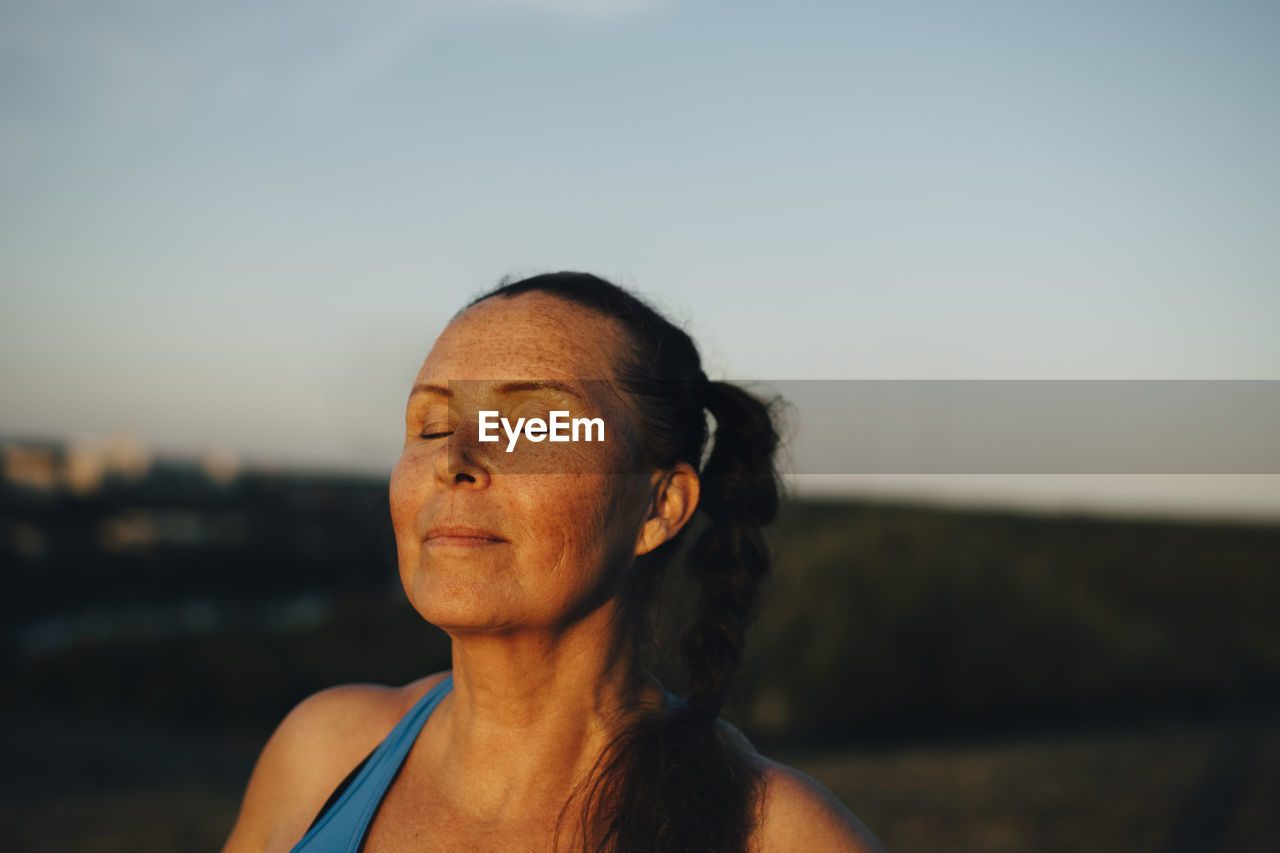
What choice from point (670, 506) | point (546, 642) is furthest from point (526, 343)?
point (546, 642)

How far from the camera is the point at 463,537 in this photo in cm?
179

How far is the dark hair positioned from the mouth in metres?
0.44

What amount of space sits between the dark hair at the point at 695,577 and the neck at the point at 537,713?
0.24 feet

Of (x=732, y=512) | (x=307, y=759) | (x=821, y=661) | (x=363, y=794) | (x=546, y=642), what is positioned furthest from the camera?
(x=821, y=661)

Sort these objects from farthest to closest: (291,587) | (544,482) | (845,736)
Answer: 1. (291,587)
2. (845,736)
3. (544,482)

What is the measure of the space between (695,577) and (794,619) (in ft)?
43.2

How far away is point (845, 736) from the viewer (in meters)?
14.1

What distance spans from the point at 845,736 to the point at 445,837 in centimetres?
1347

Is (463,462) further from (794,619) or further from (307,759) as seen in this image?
(794,619)

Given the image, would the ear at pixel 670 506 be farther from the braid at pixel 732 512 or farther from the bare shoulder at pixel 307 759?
the bare shoulder at pixel 307 759

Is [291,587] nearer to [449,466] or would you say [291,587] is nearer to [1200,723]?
[1200,723]

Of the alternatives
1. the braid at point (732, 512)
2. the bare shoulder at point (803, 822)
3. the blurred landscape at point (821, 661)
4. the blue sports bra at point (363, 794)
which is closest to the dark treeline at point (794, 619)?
the blurred landscape at point (821, 661)

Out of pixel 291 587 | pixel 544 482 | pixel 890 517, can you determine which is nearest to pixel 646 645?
pixel 544 482

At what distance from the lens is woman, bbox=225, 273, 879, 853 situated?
5.82 ft
